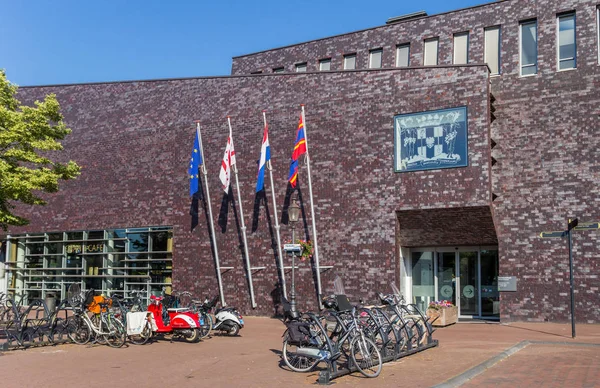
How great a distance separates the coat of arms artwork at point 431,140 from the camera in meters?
19.7

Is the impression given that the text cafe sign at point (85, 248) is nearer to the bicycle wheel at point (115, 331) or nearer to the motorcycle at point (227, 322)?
the motorcycle at point (227, 322)

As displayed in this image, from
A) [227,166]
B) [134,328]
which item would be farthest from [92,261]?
[134,328]

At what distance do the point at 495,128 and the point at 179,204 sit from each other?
1216 centimetres

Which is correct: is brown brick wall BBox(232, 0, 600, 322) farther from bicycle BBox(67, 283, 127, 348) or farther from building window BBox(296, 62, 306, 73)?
bicycle BBox(67, 283, 127, 348)

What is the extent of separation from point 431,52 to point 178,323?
46.4ft

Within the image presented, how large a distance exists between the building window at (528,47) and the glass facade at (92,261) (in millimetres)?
14306

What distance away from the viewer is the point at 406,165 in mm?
20547

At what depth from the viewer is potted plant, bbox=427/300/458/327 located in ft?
61.6

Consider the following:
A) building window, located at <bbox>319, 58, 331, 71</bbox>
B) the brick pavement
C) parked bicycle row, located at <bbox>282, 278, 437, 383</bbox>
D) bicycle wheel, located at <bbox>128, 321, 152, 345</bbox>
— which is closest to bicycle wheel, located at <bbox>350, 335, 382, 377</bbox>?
parked bicycle row, located at <bbox>282, 278, 437, 383</bbox>

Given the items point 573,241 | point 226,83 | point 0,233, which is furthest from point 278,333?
point 0,233

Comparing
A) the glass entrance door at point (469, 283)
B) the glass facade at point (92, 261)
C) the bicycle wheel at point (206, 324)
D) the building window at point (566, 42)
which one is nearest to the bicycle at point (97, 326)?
the bicycle wheel at point (206, 324)

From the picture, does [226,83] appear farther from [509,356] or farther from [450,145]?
[509,356]

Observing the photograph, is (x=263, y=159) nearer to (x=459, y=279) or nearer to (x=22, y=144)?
(x=459, y=279)

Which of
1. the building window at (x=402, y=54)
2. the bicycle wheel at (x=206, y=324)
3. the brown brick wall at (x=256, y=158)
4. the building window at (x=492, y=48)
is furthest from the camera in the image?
the building window at (x=402, y=54)
